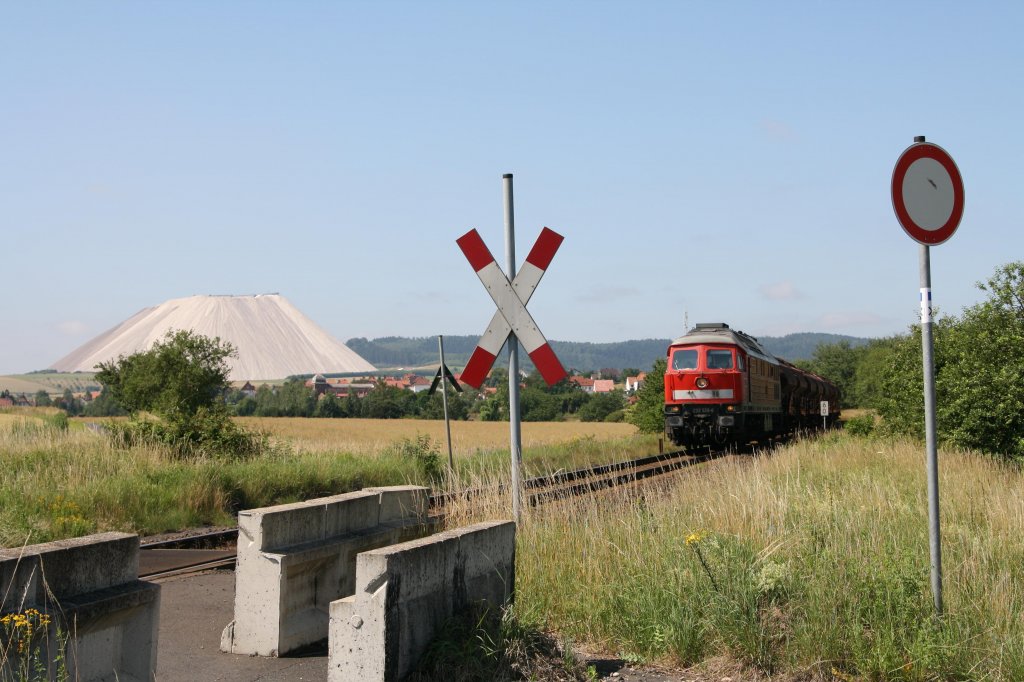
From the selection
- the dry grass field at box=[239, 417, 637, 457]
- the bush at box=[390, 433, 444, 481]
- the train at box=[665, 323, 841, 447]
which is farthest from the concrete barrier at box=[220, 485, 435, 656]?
the dry grass field at box=[239, 417, 637, 457]

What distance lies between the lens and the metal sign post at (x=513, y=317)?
7.62 meters

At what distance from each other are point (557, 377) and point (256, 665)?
3029mm

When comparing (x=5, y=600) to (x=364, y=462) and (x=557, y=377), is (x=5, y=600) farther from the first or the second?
(x=364, y=462)

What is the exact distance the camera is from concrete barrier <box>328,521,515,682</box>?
16.9 ft

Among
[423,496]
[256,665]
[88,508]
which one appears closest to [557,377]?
[423,496]

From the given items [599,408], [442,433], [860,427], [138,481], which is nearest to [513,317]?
[138,481]

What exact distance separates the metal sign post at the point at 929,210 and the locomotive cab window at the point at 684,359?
781 inches

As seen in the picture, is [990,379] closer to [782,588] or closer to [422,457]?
[422,457]

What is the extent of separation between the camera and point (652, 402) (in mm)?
40062

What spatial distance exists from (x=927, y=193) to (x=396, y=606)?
4.16 meters

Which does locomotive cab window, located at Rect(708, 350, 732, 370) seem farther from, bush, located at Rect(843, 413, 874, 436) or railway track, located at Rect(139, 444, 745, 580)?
railway track, located at Rect(139, 444, 745, 580)

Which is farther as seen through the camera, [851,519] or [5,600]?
[851,519]

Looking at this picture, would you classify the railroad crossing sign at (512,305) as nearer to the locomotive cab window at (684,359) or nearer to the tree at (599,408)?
the locomotive cab window at (684,359)

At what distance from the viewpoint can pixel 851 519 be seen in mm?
7621
